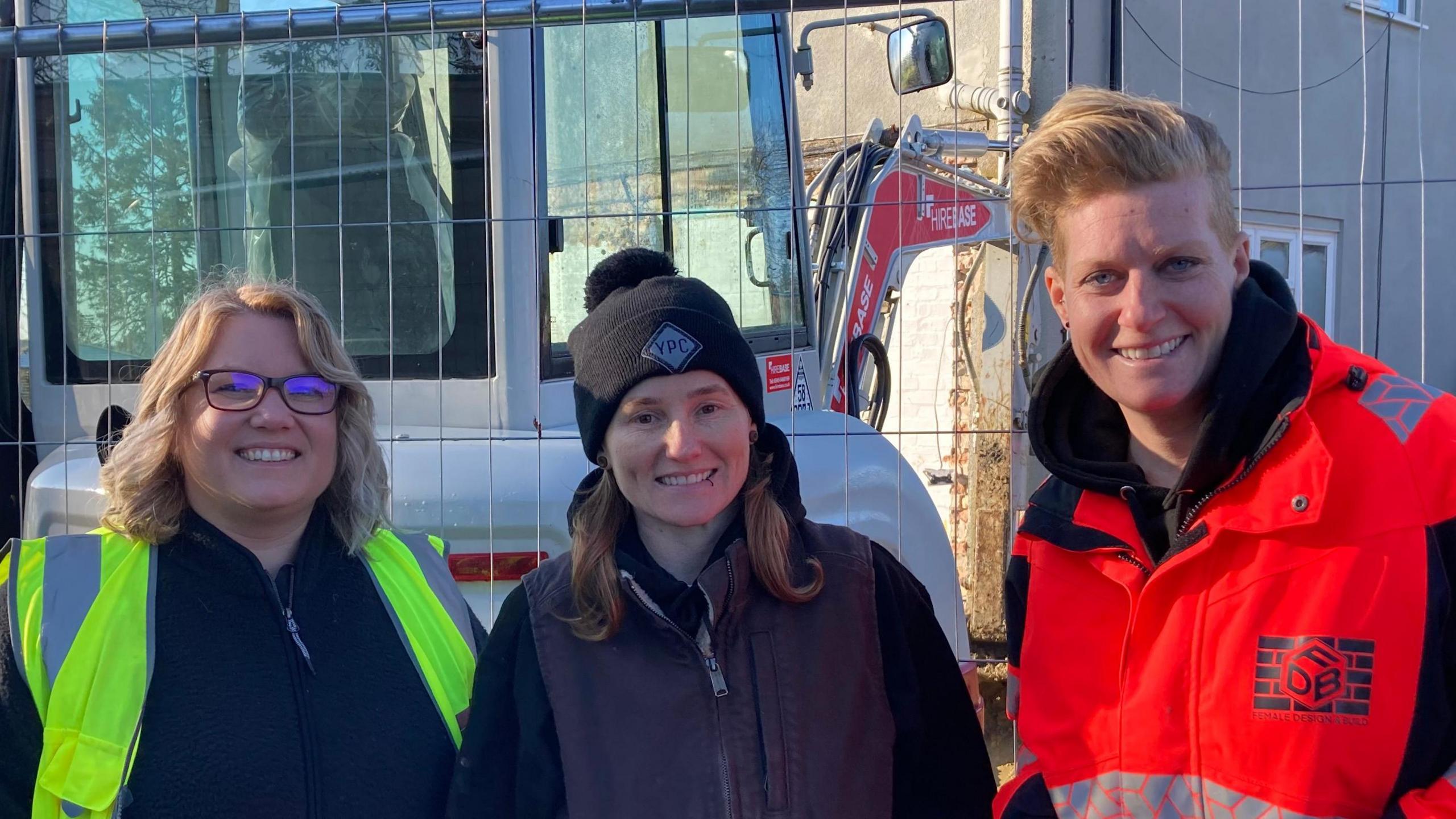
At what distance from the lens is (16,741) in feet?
5.38

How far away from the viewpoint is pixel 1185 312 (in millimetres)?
1559

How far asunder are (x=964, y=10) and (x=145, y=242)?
21.1ft

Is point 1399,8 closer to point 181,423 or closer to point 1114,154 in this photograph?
point 1114,154

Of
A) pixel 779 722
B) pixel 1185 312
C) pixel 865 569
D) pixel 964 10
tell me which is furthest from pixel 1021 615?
pixel 964 10

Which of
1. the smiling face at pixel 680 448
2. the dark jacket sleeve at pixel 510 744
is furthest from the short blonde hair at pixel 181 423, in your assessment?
the smiling face at pixel 680 448

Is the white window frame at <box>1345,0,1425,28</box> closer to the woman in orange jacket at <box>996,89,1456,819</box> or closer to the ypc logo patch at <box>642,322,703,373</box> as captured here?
the woman in orange jacket at <box>996,89,1456,819</box>

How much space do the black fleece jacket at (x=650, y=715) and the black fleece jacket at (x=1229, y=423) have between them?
0.33 meters

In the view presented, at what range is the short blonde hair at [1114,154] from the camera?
157 cm

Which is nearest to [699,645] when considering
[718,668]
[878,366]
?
[718,668]

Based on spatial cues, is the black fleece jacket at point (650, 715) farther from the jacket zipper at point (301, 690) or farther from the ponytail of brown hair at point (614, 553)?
the jacket zipper at point (301, 690)

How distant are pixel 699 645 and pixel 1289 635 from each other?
77 centimetres

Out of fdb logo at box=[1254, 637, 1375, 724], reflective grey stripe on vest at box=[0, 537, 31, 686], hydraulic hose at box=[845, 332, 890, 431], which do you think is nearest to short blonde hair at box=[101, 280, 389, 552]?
reflective grey stripe on vest at box=[0, 537, 31, 686]

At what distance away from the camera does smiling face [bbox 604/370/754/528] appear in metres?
1.78

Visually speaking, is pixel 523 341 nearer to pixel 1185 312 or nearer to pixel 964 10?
pixel 1185 312
